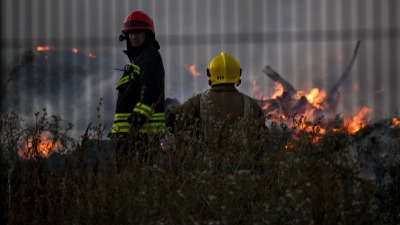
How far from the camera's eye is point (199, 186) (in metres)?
4.17

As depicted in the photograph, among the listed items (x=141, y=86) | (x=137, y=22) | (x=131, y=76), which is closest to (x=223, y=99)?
(x=141, y=86)

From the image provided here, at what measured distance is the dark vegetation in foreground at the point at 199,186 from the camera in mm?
3842

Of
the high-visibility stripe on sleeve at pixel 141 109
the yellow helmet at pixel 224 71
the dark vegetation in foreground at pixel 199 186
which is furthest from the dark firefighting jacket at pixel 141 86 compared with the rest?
the dark vegetation in foreground at pixel 199 186

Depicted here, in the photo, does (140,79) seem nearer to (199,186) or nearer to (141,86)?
(141,86)

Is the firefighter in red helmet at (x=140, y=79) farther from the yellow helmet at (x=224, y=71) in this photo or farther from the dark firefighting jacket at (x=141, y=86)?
the yellow helmet at (x=224, y=71)

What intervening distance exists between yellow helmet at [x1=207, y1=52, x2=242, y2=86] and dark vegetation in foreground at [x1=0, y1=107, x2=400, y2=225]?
149 centimetres

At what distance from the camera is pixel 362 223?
4.05 metres

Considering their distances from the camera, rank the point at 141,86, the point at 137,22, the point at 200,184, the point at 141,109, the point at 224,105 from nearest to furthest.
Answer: the point at 200,184 < the point at 141,109 < the point at 224,105 < the point at 141,86 < the point at 137,22

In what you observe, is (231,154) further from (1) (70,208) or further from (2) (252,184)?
→ (1) (70,208)

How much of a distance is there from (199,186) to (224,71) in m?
2.54

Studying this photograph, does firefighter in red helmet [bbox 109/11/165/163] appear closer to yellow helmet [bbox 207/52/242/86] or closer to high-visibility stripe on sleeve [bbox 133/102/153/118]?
high-visibility stripe on sleeve [bbox 133/102/153/118]

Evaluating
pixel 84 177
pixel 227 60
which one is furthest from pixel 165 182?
pixel 227 60

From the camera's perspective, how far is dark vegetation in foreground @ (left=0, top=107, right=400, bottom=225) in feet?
12.6

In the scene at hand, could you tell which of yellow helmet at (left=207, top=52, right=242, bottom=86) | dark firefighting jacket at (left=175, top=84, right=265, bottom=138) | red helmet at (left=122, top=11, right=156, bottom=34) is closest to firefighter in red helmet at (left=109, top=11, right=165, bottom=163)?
red helmet at (left=122, top=11, right=156, bottom=34)
